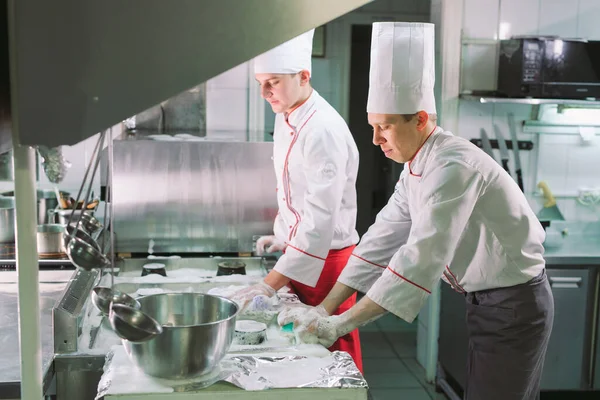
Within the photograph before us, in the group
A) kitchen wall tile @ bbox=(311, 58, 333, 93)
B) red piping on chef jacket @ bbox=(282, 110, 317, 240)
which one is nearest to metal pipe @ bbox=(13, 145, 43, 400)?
red piping on chef jacket @ bbox=(282, 110, 317, 240)

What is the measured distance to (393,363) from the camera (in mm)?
4266

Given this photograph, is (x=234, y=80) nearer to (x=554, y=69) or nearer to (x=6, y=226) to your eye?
(x=6, y=226)

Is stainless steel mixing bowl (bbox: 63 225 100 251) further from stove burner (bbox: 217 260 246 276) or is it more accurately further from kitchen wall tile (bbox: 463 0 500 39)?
kitchen wall tile (bbox: 463 0 500 39)

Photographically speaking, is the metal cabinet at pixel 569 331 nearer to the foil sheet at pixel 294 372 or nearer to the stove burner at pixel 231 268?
the stove burner at pixel 231 268

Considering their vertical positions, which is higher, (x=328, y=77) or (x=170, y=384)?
(x=328, y=77)

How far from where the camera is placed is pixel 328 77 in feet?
17.7

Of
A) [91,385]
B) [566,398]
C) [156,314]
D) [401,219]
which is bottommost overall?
[566,398]

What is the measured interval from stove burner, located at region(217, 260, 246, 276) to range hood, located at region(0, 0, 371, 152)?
1565mm

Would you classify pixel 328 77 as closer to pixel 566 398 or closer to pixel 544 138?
pixel 544 138

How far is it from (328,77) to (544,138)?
210 centimetres

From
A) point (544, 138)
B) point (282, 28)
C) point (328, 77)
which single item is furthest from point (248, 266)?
point (328, 77)

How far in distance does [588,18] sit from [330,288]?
2.40 m

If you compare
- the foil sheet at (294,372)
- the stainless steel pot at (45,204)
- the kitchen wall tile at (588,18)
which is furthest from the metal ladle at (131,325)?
the kitchen wall tile at (588,18)

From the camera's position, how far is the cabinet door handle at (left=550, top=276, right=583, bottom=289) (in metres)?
3.33
